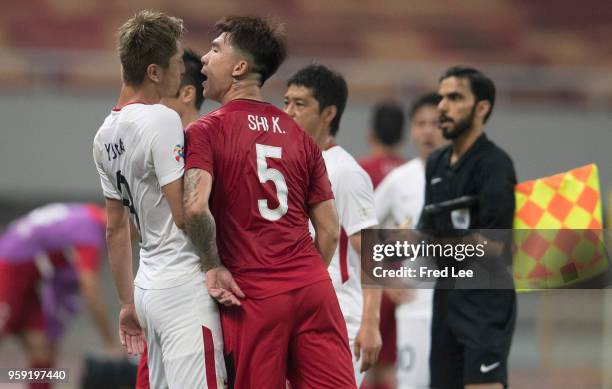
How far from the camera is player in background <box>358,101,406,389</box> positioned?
28.0 feet

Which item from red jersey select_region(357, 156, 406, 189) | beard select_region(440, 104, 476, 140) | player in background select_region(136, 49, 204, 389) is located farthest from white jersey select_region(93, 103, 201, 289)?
red jersey select_region(357, 156, 406, 189)

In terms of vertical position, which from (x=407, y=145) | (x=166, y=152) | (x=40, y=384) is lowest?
(x=40, y=384)

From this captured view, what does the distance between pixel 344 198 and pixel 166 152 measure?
1513mm

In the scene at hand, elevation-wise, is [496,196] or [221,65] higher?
[221,65]

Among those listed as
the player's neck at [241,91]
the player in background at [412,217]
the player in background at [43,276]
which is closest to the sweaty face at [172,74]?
the player's neck at [241,91]

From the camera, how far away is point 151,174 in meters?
4.33

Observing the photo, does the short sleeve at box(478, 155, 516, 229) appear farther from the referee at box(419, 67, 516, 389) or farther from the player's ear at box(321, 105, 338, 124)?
the player's ear at box(321, 105, 338, 124)

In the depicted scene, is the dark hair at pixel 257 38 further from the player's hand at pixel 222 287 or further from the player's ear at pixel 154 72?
the player's hand at pixel 222 287

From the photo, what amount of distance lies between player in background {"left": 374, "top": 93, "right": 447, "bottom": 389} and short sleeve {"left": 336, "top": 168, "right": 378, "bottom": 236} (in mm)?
1864

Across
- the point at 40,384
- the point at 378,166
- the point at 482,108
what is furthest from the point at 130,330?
the point at 378,166

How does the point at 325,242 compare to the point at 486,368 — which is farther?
the point at 486,368

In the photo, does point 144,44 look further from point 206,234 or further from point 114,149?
point 206,234

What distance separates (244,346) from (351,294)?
151 centimetres

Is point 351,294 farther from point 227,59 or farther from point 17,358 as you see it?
point 17,358
